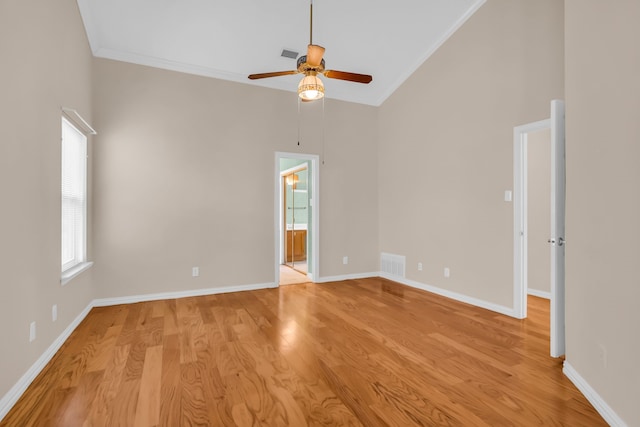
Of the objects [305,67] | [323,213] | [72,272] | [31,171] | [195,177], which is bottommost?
[72,272]

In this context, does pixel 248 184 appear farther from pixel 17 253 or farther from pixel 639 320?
pixel 639 320

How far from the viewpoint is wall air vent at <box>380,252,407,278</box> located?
5.33 m

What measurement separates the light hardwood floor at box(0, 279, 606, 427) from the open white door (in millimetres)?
231

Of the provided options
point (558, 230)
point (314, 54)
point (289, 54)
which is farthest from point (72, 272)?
point (558, 230)

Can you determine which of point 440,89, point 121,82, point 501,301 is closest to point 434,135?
point 440,89

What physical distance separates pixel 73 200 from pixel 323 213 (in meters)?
3.40

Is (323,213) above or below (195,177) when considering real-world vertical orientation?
below

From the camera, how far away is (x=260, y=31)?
4.00 metres

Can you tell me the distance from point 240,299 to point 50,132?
2.80 m

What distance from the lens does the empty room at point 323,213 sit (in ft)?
6.23

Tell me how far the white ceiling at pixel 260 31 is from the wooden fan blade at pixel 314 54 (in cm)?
141

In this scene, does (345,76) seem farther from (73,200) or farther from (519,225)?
(73,200)

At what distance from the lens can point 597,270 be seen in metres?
1.95

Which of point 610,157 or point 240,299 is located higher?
point 610,157
